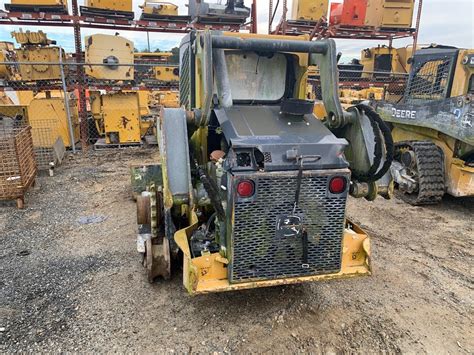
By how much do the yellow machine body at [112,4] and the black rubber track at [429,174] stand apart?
348 inches

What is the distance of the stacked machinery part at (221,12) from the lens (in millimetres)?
11523

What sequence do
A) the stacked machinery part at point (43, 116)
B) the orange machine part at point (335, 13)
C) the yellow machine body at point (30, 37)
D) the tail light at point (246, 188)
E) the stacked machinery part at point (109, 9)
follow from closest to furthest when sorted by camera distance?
the tail light at point (246, 188) < the stacked machinery part at point (43, 116) < the yellow machine body at point (30, 37) < the stacked machinery part at point (109, 9) < the orange machine part at point (335, 13)

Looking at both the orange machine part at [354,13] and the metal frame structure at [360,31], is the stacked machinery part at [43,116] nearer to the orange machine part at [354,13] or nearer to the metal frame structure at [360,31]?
the metal frame structure at [360,31]

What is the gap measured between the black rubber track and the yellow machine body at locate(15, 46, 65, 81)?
884 cm

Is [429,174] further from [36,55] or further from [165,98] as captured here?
[165,98]

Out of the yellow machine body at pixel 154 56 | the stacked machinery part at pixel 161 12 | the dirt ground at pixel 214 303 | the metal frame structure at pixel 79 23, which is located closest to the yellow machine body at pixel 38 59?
the metal frame structure at pixel 79 23

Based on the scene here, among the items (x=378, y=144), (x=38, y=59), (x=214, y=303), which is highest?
(x=38, y=59)

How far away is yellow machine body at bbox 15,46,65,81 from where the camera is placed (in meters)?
9.72

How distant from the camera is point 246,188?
286 cm

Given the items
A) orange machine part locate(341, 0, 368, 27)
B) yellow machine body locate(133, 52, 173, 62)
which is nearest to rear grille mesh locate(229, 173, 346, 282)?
orange machine part locate(341, 0, 368, 27)

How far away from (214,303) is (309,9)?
42.6 ft

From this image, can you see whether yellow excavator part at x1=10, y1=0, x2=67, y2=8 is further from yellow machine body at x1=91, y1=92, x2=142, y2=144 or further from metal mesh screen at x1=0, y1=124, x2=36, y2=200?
metal mesh screen at x1=0, y1=124, x2=36, y2=200

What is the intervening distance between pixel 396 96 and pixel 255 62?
9.62 metres

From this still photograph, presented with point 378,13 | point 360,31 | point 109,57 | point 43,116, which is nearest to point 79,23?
point 109,57
